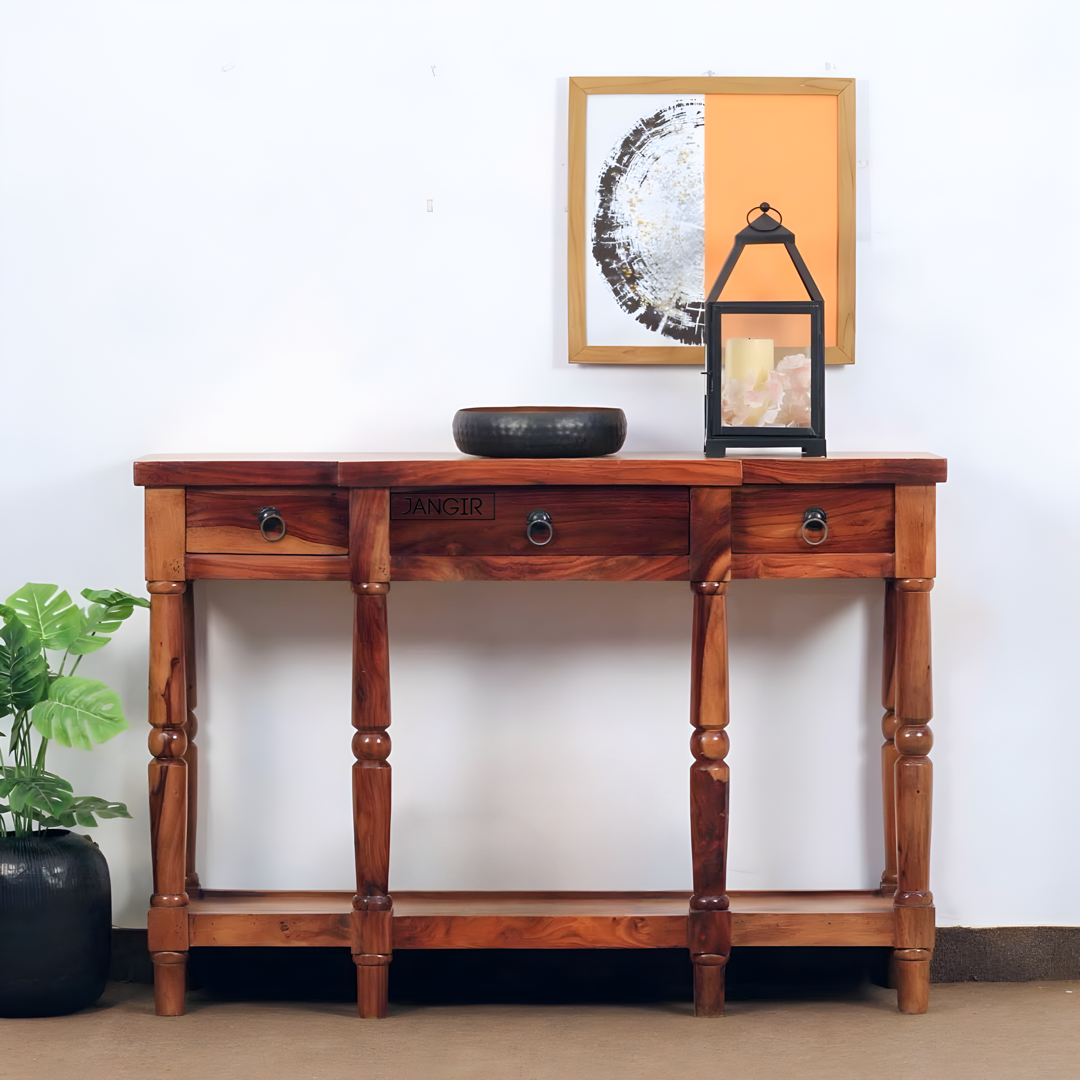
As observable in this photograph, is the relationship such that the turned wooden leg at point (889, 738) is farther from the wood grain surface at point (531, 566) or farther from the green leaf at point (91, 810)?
the green leaf at point (91, 810)

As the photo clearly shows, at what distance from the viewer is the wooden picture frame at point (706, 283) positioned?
234cm

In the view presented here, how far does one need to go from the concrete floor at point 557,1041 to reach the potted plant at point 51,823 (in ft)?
0.31

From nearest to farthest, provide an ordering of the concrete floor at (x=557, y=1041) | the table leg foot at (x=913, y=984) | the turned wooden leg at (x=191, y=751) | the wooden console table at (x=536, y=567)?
the concrete floor at (x=557, y=1041)
the wooden console table at (x=536, y=567)
the table leg foot at (x=913, y=984)
the turned wooden leg at (x=191, y=751)

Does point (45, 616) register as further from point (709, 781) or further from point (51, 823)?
point (709, 781)

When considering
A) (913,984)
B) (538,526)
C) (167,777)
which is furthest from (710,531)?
(167,777)

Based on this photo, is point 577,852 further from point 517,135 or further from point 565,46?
point 565,46

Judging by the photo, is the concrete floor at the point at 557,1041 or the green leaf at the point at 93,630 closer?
the concrete floor at the point at 557,1041

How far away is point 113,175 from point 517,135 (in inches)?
31.7

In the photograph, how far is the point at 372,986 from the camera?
210 cm

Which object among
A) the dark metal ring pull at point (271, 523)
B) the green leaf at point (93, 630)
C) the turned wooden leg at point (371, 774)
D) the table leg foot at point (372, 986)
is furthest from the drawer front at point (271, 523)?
the table leg foot at point (372, 986)

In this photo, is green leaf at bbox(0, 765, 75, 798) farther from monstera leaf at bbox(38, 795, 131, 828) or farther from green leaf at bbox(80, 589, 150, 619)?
green leaf at bbox(80, 589, 150, 619)

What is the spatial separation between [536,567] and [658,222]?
30.9 inches

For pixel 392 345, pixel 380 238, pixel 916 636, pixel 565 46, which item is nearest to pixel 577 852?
pixel 916 636

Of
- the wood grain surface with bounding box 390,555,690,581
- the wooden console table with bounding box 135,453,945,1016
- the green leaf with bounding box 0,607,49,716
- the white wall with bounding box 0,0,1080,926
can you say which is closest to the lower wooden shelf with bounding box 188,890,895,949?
the wooden console table with bounding box 135,453,945,1016
